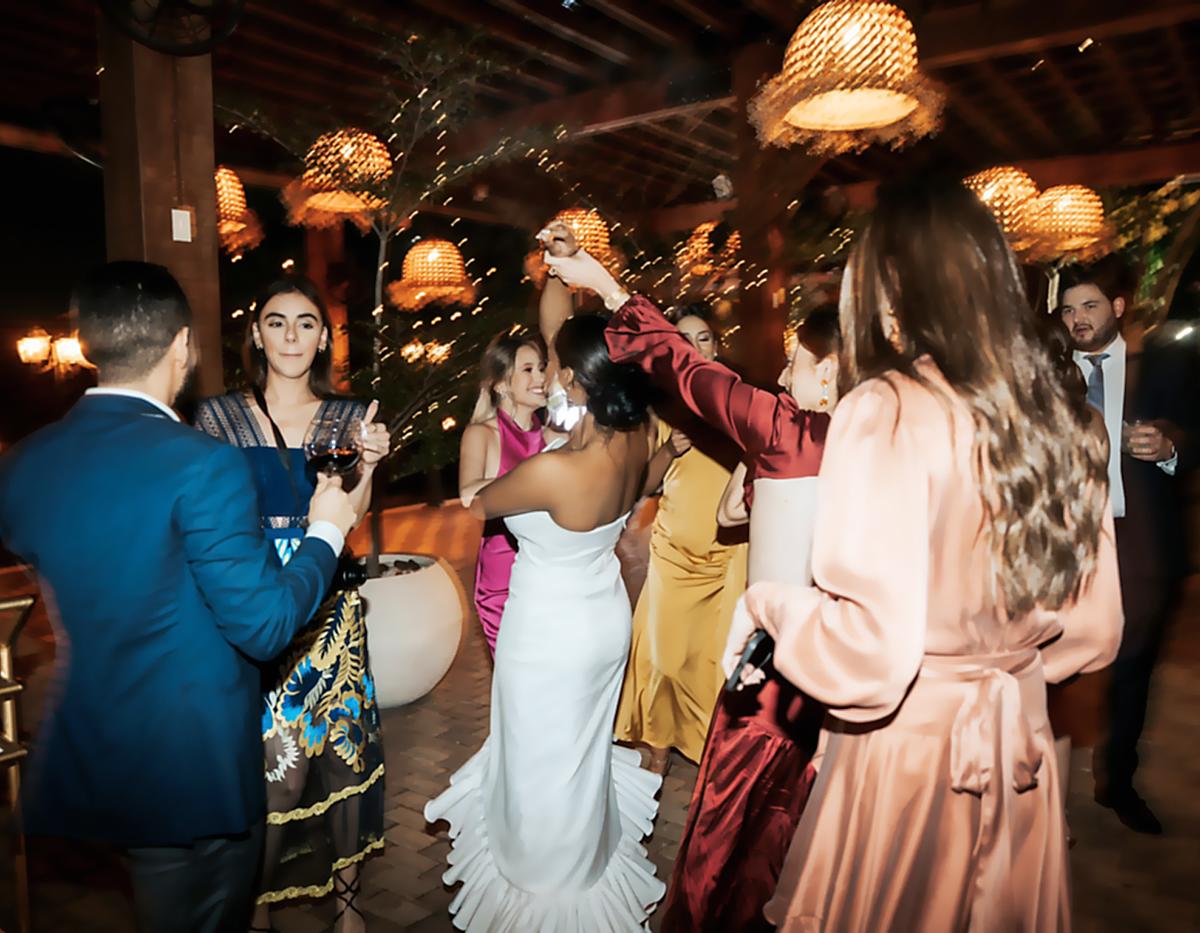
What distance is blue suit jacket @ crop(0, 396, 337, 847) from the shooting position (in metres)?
1.38

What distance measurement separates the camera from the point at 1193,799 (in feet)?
10.7

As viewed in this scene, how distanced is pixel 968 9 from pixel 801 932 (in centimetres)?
577

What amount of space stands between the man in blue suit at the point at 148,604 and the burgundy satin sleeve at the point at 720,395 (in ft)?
2.99

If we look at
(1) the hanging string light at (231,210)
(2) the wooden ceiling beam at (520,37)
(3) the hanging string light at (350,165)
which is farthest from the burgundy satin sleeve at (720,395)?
(1) the hanging string light at (231,210)

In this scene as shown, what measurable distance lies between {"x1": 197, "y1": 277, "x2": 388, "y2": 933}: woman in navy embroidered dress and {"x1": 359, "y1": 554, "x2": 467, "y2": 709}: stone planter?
4.37ft

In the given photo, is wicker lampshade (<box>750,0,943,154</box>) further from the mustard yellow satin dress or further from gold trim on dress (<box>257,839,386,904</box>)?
gold trim on dress (<box>257,839,386,904</box>)

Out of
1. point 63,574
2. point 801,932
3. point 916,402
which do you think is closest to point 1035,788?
point 801,932

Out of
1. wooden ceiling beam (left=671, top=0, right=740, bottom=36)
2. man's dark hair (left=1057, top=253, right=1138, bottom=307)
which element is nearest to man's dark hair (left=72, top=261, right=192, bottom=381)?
man's dark hair (left=1057, top=253, right=1138, bottom=307)

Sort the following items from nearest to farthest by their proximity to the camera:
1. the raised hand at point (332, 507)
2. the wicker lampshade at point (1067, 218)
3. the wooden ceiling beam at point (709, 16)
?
the raised hand at point (332, 507)
the wooden ceiling beam at point (709, 16)
the wicker lampshade at point (1067, 218)

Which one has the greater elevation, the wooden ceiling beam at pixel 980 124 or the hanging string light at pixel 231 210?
the wooden ceiling beam at pixel 980 124

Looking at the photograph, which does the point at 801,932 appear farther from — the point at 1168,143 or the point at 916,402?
the point at 1168,143

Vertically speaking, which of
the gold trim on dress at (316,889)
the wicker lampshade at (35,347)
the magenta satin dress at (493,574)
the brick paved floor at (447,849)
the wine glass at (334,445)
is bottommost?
the brick paved floor at (447,849)

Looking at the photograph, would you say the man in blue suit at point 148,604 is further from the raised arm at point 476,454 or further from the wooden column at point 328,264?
the wooden column at point 328,264

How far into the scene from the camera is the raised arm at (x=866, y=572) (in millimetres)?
1181
